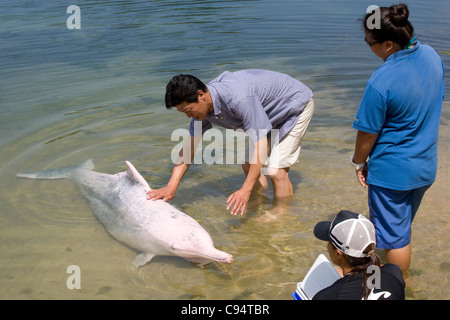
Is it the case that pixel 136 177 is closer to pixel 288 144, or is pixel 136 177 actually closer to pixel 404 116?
pixel 288 144

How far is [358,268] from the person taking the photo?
9.45 ft

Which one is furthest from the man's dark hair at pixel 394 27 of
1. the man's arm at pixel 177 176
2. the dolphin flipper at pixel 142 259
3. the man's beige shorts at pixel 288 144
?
the dolphin flipper at pixel 142 259

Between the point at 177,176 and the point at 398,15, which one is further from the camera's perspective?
the point at 177,176

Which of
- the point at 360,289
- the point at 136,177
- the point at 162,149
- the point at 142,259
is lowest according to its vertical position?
the point at 142,259

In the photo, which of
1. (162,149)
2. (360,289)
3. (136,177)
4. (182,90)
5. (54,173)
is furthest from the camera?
(162,149)

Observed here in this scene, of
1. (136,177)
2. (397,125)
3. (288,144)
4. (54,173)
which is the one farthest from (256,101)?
(54,173)

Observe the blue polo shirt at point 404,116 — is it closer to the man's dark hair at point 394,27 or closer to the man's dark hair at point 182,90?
the man's dark hair at point 394,27

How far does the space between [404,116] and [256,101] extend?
5.04ft

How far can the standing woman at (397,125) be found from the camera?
3119 millimetres

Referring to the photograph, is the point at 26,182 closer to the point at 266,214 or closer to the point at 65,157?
the point at 65,157

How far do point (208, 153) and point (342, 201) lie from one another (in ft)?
7.63
